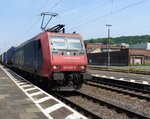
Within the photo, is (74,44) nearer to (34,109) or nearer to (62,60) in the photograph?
(62,60)

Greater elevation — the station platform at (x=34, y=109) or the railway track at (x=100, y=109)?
the station platform at (x=34, y=109)

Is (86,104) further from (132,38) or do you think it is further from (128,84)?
(132,38)

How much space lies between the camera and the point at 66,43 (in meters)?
16.4

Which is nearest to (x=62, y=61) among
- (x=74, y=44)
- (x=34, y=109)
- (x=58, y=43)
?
(x=58, y=43)

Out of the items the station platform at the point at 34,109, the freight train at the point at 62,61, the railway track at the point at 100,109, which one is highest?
the freight train at the point at 62,61

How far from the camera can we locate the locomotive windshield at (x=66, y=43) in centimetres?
1607

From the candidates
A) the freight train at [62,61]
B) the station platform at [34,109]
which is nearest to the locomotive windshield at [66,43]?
the freight train at [62,61]

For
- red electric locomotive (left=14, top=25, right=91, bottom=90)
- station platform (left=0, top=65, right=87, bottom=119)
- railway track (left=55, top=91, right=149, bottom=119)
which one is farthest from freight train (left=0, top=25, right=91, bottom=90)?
station platform (left=0, top=65, right=87, bottom=119)

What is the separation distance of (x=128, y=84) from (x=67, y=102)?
789 centimetres

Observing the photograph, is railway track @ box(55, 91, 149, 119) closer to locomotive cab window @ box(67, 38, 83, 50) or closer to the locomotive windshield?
the locomotive windshield

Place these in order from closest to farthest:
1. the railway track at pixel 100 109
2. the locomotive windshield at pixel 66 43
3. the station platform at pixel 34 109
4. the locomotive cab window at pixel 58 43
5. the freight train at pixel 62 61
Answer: the station platform at pixel 34 109, the railway track at pixel 100 109, the freight train at pixel 62 61, the locomotive cab window at pixel 58 43, the locomotive windshield at pixel 66 43

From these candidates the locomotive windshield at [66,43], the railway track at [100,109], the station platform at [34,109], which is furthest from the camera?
the locomotive windshield at [66,43]

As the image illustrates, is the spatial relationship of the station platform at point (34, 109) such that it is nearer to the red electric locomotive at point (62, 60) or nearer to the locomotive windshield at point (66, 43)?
the red electric locomotive at point (62, 60)

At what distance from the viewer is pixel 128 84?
67.5 feet
